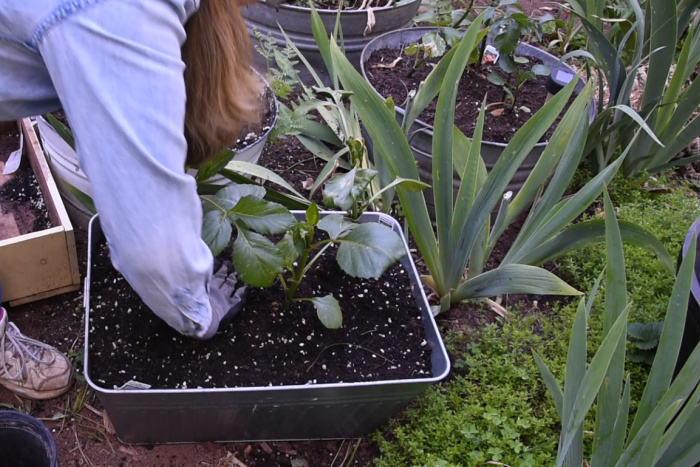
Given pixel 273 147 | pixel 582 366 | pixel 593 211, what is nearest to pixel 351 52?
pixel 273 147

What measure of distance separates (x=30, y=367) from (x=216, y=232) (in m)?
0.67

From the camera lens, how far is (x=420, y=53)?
229 cm

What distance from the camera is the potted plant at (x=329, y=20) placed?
2250 millimetres

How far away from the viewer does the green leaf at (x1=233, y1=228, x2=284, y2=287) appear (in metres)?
1.11

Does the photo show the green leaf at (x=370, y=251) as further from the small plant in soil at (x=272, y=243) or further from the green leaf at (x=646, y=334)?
the green leaf at (x=646, y=334)

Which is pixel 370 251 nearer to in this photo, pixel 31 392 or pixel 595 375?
pixel 595 375

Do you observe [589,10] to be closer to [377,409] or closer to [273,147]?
[273,147]

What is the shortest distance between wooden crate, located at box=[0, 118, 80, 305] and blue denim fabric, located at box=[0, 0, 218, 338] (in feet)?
2.56

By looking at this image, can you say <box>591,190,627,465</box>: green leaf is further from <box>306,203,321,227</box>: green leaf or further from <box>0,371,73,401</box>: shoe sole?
<box>0,371,73,401</box>: shoe sole

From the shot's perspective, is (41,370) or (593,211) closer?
(41,370)

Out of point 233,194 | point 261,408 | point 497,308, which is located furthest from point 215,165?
point 497,308

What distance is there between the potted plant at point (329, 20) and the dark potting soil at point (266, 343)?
1196mm

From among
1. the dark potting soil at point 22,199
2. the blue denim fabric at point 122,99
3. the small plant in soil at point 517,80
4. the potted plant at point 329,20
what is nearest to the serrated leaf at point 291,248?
the blue denim fabric at point 122,99

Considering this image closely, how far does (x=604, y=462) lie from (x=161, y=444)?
3.09 ft
